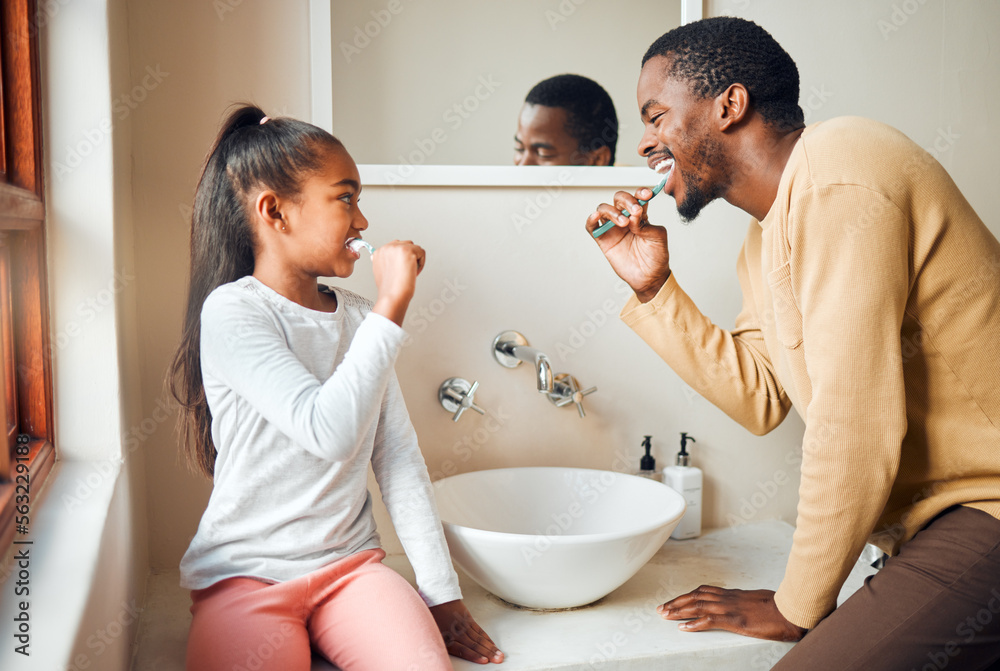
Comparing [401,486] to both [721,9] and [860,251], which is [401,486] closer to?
[860,251]

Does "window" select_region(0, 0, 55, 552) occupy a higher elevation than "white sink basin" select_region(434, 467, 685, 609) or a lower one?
higher

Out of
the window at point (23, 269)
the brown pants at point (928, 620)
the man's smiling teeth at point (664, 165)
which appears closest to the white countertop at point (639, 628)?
the brown pants at point (928, 620)

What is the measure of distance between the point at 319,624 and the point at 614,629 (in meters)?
0.45

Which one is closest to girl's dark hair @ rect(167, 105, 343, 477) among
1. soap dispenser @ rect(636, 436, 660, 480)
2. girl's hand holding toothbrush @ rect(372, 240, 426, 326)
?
girl's hand holding toothbrush @ rect(372, 240, 426, 326)

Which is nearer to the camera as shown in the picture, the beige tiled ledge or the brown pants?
the brown pants

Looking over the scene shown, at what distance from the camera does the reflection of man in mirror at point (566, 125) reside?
4.95 feet

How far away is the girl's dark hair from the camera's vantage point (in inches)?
44.4

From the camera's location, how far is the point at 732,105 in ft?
4.00

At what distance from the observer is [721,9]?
5.11ft

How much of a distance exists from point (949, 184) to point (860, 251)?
186 mm

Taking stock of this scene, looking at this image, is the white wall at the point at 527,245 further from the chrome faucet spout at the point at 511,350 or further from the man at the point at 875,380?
the man at the point at 875,380

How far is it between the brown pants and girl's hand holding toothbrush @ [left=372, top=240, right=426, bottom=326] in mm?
698

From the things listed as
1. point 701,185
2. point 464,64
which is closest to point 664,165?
point 701,185

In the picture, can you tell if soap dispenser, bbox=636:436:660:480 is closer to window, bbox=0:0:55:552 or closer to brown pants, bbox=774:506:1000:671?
brown pants, bbox=774:506:1000:671
